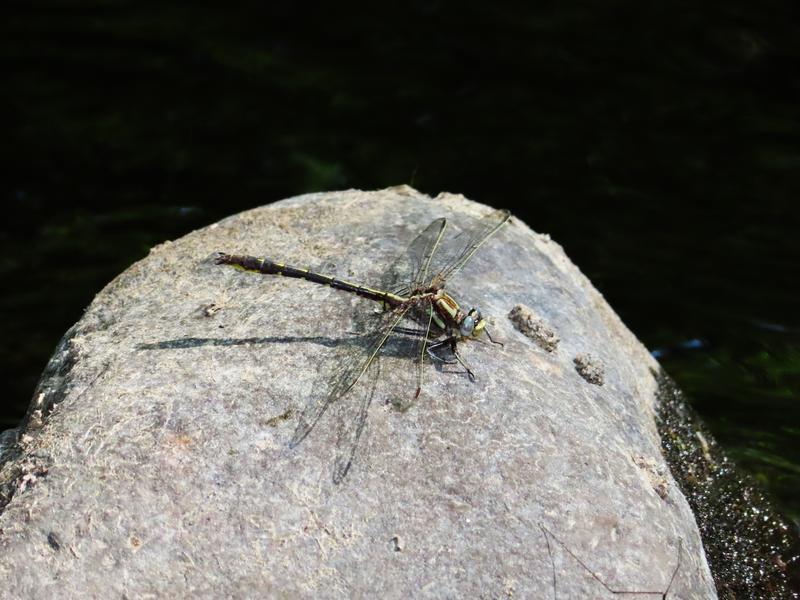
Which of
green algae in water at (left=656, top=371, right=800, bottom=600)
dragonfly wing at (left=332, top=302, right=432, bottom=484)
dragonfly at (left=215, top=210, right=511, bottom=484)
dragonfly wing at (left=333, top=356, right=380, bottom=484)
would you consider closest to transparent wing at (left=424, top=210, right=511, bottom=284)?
dragonfly at (left=215, top=210, right=511, bottom=484)

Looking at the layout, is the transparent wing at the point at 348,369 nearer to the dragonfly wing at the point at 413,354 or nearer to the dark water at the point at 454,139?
the dragonfly wing at the point at 413,354

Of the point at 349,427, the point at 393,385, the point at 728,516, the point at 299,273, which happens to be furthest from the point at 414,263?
the point at 728,516

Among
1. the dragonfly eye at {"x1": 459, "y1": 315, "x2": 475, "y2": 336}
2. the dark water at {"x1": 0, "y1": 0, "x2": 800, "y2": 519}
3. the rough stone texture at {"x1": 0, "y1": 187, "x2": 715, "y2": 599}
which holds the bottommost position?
the dark water at {"x1": 0, "y1": 0, "x2": 800, "y2": 519}

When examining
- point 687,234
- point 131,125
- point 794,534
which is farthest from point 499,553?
point 131,125

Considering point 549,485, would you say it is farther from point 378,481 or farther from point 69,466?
point 69,466

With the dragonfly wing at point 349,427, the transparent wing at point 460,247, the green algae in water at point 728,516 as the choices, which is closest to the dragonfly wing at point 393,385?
the dragonfly wing at point 349,427

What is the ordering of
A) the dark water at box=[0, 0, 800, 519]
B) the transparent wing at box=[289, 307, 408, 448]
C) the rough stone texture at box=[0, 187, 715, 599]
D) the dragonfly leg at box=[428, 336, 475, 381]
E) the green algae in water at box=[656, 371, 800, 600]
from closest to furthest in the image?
the rough stone texture at box=[0, 187, 715, 599] → the transparent wing at box=[289, 307, 408, 448] → the dragonfly leg at box=[428, 336, 475, 381] → the green algae in water at box=[656, 371, 800, 600] → the dark water at box=[0, 0, 800, 519]

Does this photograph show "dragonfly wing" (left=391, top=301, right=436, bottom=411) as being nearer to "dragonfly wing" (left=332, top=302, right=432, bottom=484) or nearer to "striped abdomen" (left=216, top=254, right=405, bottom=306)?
"dragonfly wing" (left=332, top=302, right=432, bottom=484)
